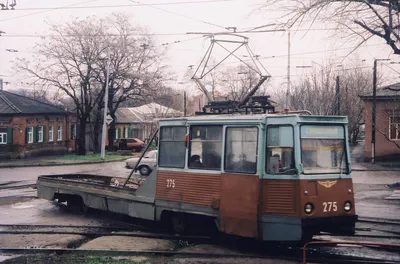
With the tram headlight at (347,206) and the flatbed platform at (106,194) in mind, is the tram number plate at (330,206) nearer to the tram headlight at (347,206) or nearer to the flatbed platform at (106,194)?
the tram headlight at (347,206)

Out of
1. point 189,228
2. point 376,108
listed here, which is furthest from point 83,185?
point 376,108

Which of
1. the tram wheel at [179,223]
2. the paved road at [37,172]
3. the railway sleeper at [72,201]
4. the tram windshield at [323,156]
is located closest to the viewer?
the tram windshield at [323,156]

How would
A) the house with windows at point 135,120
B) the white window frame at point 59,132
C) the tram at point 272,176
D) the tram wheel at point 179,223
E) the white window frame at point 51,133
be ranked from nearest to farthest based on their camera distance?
the tram at point 272,176 → the tram wheel at point 179,223 → the white window frame at point 51,133 → the white window frame at point 59,132 → the house with windows at point 135,120

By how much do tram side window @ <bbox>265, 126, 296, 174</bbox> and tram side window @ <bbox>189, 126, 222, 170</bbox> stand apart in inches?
47.8

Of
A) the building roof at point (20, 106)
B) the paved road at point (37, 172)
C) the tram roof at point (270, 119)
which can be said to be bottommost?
the paved road at point (37, 172)

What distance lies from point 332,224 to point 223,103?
13.2ft

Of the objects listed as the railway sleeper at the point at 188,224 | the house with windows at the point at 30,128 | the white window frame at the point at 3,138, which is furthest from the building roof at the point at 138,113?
the railway sleeper at the point at 188,224

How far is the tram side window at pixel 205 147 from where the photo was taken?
1043 centimetres

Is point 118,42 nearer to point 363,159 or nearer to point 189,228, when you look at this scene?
point 363,159

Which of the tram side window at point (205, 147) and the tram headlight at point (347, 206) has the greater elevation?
the tram side window at point (205, 147)

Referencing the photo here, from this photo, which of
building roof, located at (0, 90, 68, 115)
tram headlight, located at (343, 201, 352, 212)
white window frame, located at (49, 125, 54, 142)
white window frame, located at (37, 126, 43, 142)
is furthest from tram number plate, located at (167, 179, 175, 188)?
white window frame, located at (49, 125, 54, 142)

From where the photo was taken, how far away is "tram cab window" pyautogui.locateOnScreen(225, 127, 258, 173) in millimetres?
9766

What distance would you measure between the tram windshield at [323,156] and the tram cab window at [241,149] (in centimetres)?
98

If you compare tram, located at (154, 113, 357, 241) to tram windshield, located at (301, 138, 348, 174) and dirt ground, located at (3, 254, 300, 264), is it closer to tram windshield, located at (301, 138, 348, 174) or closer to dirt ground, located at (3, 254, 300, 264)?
tram windshield, located at (301, 138, 348, 174)
